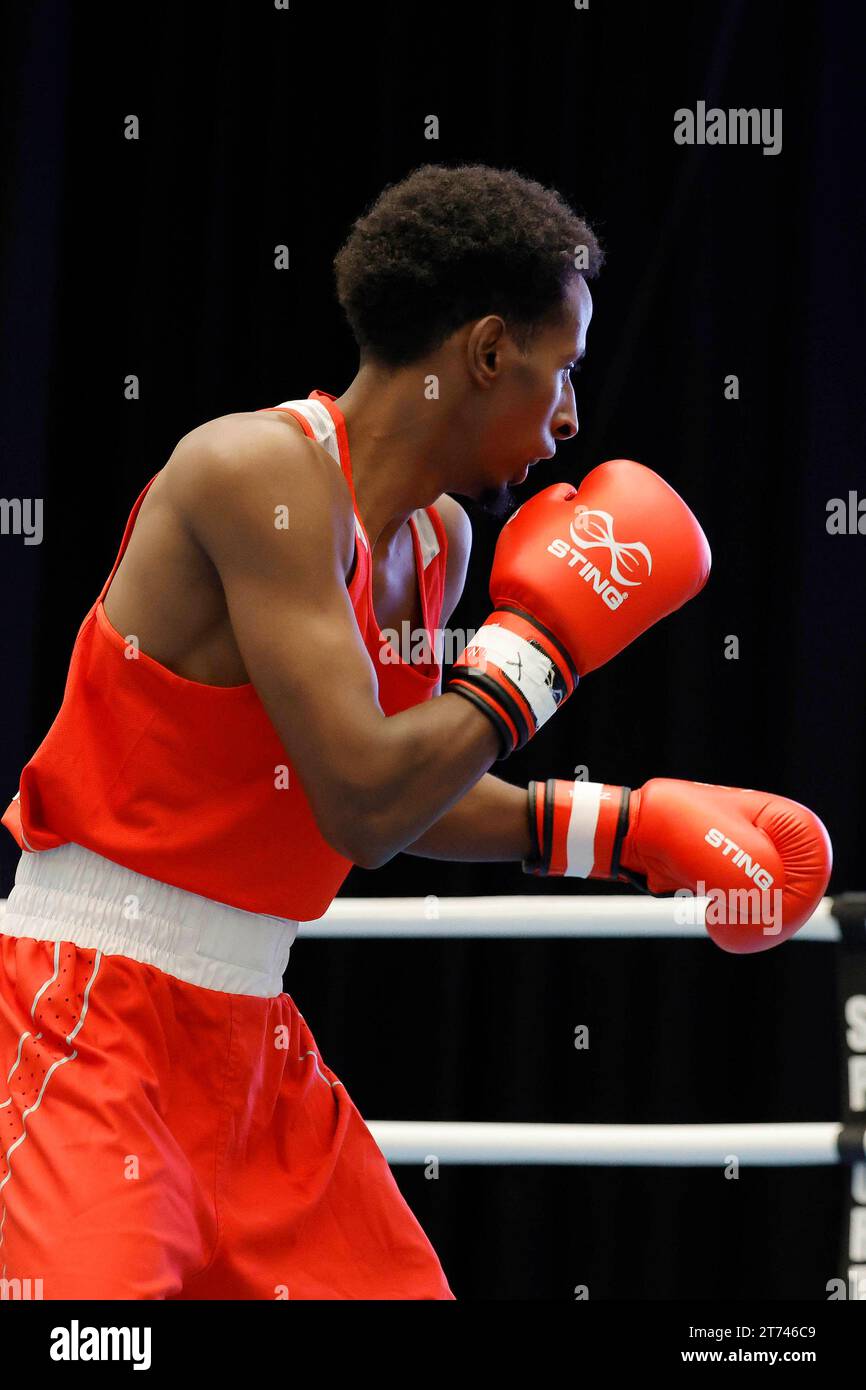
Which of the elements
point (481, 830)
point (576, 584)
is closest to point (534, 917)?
point (481, 830)

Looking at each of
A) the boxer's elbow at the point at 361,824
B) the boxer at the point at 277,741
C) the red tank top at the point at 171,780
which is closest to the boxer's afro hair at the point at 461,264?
the boxer at the point at 277,741

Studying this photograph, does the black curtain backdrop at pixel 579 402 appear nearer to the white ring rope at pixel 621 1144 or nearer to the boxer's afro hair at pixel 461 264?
the white ring rope at pixel 621 1144

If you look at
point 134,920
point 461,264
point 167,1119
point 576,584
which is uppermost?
point 461,264

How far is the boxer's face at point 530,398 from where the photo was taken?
1209 millimetres

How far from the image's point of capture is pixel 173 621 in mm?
1107

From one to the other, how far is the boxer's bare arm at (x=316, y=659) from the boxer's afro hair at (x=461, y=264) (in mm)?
194

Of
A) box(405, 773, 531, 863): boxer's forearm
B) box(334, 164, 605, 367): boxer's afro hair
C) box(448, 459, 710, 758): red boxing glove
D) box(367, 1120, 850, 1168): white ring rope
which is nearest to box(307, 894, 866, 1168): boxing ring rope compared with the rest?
box(367, 1120, 850, 1168): white ring rope

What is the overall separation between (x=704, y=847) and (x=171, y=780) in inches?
19.1

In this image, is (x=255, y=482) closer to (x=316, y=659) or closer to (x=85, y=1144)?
(x=316, y=659)

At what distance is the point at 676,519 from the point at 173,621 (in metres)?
0.42

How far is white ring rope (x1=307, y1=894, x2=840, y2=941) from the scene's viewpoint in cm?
147

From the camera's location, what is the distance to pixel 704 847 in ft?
4.39
